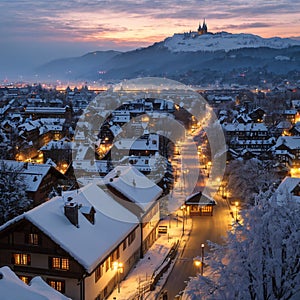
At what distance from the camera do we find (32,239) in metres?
14.1

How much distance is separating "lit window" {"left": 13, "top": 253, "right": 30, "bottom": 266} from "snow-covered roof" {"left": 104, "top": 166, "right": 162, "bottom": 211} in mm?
5130

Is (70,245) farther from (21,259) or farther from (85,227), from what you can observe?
(21,259)

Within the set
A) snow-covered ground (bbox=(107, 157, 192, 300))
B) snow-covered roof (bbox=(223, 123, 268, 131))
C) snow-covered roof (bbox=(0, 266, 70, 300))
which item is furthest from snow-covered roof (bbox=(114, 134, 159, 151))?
snow-covered roof (bbox=(0, 266, 70, 300))

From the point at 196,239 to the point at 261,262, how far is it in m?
11.3

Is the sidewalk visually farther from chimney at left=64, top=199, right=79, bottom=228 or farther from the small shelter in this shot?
chimney at left=64, top=199, right=79, bottom=228

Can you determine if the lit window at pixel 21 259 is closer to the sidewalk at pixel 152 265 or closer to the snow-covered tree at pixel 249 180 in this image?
the sidewalk at pixel 152 265

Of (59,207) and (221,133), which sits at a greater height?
(59,207)

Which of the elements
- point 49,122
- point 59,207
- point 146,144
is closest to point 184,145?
point 146,144

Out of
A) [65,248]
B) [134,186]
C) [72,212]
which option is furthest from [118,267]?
[134,186]

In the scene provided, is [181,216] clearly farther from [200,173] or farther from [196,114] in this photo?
[196,114]

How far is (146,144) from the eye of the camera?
39.2 metres

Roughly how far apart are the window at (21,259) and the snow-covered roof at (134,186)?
5127mm

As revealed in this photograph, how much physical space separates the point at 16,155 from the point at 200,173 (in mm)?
15243

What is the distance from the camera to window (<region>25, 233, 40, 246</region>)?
14030mm
